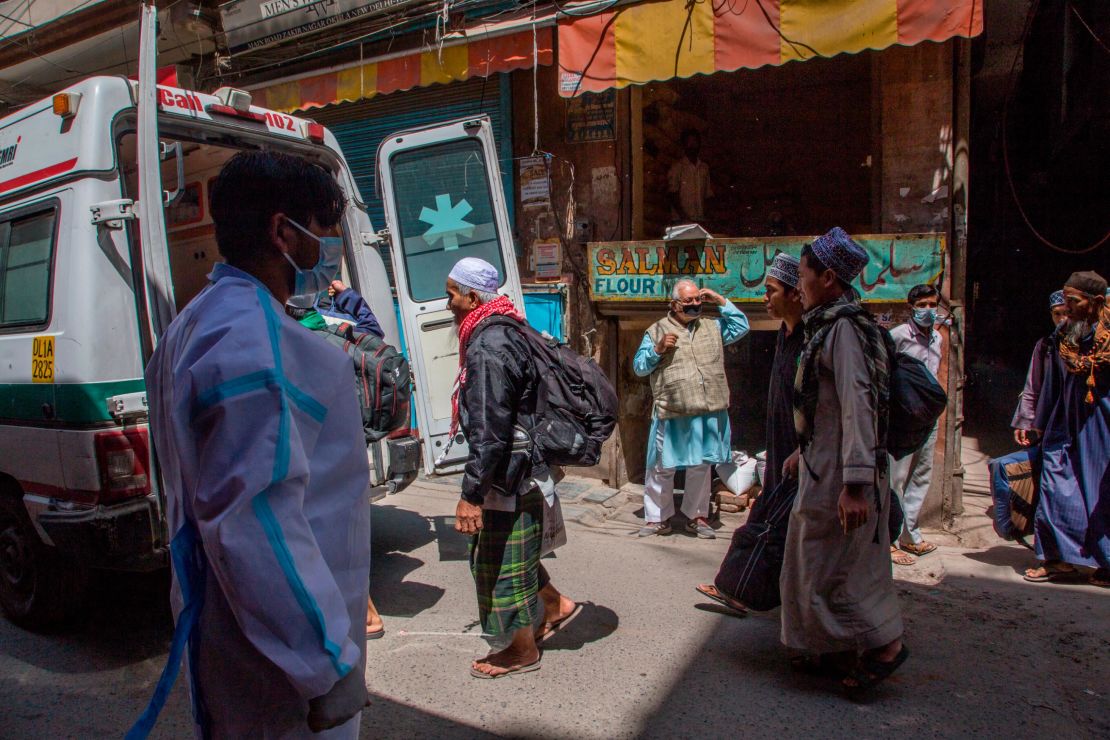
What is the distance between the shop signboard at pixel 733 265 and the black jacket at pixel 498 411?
276cm

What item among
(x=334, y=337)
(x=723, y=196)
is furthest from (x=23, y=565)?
(x=723, y=196)

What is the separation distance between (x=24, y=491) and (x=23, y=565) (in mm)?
395

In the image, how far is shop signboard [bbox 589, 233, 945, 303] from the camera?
5039 millimetres

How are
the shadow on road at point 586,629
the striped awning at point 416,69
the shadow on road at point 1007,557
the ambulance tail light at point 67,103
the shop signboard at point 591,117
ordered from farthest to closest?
the shop signboard at point 591,117, the striped awning at point 416,69, the shadow on road at point 1007,557, the shadow on road at point 586,629, the ambulance tail light at point 67,103

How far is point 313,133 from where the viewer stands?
437 centimetres

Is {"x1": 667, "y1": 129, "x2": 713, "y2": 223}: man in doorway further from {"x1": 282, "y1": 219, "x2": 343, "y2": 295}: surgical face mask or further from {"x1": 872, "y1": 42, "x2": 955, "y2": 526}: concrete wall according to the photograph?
{"x1": 282, "y1": 219, "x2": 343, "y2": 295}: surgical face mask

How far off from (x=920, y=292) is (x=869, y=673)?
8.77 feet

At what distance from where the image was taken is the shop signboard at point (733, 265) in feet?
16.5

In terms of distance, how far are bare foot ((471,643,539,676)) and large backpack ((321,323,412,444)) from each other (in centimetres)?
111

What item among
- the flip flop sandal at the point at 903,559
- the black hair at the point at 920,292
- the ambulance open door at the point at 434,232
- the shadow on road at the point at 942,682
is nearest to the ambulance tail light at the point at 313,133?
the ambulance open door at the point at 434,232

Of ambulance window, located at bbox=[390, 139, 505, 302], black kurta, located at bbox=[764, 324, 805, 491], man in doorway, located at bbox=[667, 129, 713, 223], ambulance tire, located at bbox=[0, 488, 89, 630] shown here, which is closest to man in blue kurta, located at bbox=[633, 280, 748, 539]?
ambulance window, located at bbox=[390, 139, 505, 302]

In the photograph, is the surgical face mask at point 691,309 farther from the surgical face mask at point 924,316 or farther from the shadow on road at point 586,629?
the shadow on road at point 586,629

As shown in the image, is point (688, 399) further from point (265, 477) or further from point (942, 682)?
point (265, 477)

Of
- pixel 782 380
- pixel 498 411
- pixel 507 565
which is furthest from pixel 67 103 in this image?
pixel 782 380
